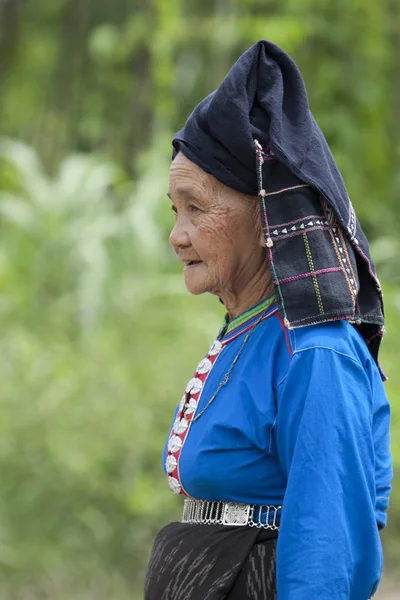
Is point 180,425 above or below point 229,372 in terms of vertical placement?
below

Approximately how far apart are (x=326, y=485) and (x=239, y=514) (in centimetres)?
25

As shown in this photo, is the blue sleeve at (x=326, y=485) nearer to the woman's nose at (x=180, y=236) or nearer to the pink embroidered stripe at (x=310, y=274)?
the pink embroidered stripe at (x=310, y=274)

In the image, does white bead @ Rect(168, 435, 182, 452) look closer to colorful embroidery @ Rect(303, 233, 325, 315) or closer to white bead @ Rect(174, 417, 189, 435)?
white bead @ Rect(174, 417, 189, 435)

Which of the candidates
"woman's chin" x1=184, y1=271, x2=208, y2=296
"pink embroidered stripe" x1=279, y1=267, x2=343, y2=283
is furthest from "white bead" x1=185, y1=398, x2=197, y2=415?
"pink embroidered stripe" x1=279, y1=267, x2=343, y2=283

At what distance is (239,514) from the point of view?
174cm

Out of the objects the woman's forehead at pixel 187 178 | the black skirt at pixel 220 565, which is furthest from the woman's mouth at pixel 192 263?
the black skirt at pixel 220 565

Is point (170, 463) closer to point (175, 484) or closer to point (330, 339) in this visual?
point (175, 484)

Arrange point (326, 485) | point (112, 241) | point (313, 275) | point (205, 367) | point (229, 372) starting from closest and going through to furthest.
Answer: point (326, 485), point (313, 275), point (229, 372), point (205, 367), point (112, 241)

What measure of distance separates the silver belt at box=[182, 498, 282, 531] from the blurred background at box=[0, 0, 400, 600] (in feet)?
7.91

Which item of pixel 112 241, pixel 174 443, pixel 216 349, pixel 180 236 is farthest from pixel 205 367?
pixel 112 241

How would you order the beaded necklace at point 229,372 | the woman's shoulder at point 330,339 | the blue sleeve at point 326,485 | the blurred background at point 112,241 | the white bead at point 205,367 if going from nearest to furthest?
the blue sleeve at point 326,485 < the woman's shoulder at point 330,339 < the beaded necklace at point 229,372 < the white bead at point 205,367 < the blurred background at point 112,241

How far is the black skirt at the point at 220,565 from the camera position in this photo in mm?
1706

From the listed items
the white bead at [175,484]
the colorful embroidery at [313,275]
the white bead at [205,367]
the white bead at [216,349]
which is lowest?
the white bead at [175,484]

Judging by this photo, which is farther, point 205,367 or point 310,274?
point 205,367
